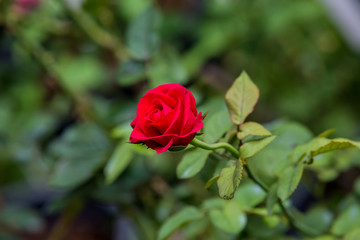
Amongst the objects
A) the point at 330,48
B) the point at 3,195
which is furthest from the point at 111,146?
the point at 330,48

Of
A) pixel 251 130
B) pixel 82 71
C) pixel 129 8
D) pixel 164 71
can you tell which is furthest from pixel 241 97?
pixel 82 71

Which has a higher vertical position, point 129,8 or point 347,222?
point 129,8

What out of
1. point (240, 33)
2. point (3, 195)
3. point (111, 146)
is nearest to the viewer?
point (111, 146)

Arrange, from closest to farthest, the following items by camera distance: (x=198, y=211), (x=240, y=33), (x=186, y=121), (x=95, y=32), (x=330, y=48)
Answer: (x=186, y=121) < (x=198, y=211) < (x=95, y=32) < (x=240, y=33) < (x=330, y=48)

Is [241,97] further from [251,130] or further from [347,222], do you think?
[347,222]

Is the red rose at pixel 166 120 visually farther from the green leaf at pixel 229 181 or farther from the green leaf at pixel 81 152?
the green leaf at pixel 81 152

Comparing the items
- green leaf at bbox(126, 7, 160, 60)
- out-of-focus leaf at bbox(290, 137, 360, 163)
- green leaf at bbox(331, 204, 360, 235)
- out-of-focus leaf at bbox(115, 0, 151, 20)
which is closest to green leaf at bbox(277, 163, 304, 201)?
out-of-focus leaf at bbox(290, 137, 360, 163)

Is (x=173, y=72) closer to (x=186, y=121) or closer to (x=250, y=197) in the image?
(x=250, y=197)
